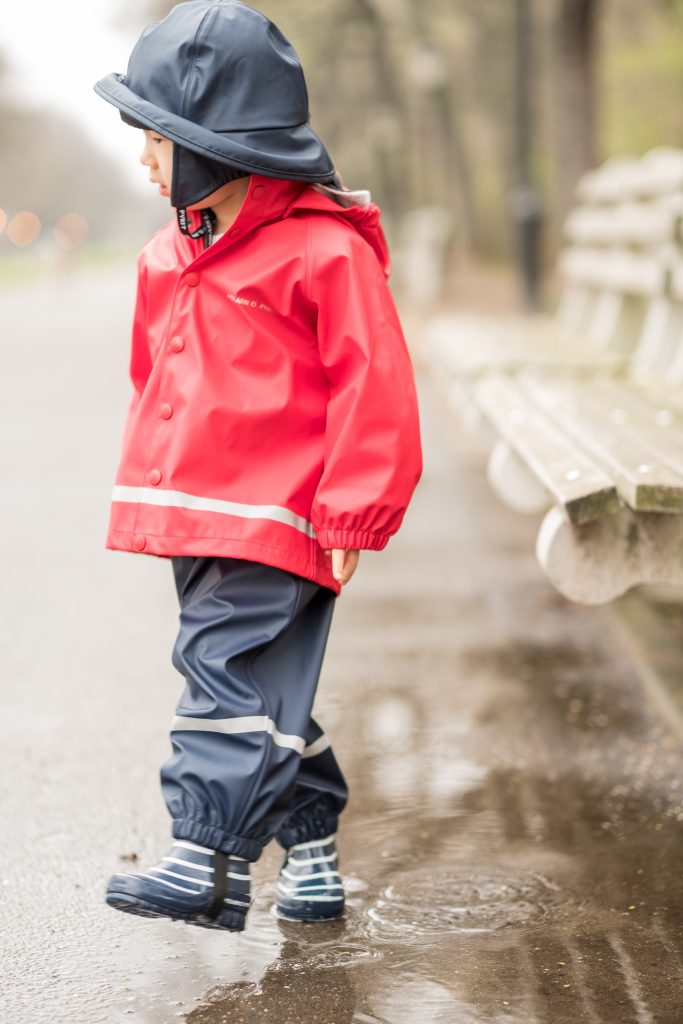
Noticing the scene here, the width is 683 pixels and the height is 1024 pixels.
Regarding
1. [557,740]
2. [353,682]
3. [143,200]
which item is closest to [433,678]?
[353,682]

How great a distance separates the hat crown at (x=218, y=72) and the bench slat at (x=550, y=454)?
100 cm

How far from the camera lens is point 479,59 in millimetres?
30938

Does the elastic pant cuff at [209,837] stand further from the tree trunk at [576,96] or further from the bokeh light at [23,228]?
the bokeh light at [23,228]

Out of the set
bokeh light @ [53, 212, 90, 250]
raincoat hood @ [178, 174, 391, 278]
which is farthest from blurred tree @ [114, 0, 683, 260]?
bokeh light @ [53, 212, 90, 250]

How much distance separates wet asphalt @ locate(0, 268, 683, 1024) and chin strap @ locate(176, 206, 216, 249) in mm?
1339

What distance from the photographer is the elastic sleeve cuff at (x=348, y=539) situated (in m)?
2.76

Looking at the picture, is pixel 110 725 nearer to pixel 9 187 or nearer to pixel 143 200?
pixel 9 187

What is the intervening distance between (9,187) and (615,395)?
89.5 meters

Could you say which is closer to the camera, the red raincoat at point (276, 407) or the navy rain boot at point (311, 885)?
the red raincoat at point (276, 407)

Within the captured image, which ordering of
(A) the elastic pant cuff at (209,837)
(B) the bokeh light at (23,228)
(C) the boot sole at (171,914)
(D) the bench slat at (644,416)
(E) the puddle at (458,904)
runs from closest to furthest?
(C) the boot sole at (171,914) < (A) the elastic pant cuff at (209,837) < (E) the puddle at (458,904) < (D) the bench slat at (644,416) < (B) the bokeh light at (23,228)

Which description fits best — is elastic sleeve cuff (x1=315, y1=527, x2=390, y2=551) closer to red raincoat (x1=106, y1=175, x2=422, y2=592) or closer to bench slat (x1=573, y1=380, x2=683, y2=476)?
red raincoat (x1=106, y1=175, x2=422, y2=592)

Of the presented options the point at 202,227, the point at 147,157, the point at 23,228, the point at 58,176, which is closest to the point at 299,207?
the point at 202,227

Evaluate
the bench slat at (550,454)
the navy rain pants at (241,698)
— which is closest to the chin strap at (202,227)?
the navy rain pants at (241,698)

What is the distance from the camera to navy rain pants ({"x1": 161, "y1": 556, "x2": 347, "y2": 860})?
2.76 metres
